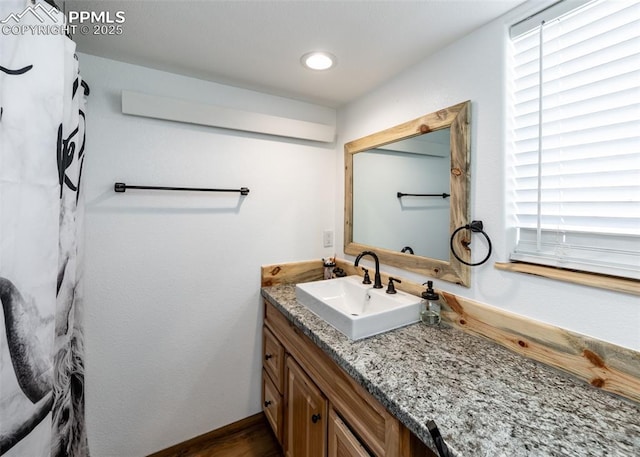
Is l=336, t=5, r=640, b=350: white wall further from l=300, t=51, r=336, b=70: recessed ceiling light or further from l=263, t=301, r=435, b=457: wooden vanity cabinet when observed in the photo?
l=263, t=301, r=435, b=457: wooden vanity cabinet

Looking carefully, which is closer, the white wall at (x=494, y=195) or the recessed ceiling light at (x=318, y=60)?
the white wall at (x=494, y=195)

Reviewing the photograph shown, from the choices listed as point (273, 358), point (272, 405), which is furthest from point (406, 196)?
point (272, 405)

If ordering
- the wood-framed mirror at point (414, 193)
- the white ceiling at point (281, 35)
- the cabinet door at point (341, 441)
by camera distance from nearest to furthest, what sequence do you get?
the cabinet door at point (341, 441) → the white ceiling at point (281, 35) → the wood-framed mirror at point (414, 193)

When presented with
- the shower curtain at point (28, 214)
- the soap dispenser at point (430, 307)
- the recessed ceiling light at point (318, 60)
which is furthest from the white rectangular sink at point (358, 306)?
the recessed ceiling light at point (318, 60)

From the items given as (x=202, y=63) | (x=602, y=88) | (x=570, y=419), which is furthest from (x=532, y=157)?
(x=202, y=63)

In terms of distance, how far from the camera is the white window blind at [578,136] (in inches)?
30.9

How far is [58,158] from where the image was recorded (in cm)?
83

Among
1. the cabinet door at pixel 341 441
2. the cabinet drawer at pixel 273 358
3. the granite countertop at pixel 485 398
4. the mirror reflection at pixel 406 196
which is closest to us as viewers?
the granite countertop at pixel 485 398

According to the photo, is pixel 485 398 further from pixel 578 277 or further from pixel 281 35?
pixel 281 35

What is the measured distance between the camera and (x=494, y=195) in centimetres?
108

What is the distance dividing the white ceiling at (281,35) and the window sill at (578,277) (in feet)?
3.17

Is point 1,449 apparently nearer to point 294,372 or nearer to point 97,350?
point 97,350

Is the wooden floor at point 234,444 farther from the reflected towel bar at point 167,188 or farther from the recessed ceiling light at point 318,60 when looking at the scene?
the recessed ceiling light at point 318,60

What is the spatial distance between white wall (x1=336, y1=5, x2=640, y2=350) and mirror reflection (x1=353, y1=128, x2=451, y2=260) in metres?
0.14
